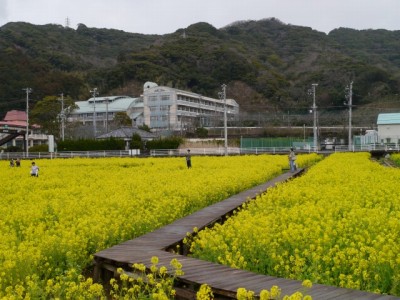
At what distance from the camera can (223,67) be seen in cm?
9919

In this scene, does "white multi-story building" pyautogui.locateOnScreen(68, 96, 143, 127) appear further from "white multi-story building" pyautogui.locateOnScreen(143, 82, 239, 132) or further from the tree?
the tree

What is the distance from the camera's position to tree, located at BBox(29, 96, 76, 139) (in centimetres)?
7012

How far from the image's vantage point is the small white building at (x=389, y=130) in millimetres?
52750

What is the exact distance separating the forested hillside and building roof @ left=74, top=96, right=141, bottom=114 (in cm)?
601

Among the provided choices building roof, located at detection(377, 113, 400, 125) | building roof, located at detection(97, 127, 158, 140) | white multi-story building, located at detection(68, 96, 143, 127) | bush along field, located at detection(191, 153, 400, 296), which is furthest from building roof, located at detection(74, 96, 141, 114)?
bush along field, located at detection(191, 153, 400, 296)

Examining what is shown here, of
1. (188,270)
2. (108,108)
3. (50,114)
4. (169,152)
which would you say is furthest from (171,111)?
(188,270)

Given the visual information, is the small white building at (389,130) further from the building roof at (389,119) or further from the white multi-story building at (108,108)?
the white multi-story building at (108,108)

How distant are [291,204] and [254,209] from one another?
1104 mm

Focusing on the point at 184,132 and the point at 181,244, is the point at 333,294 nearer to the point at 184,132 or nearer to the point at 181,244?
the point at 181,244

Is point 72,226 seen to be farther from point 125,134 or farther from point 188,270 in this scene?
point 125,134

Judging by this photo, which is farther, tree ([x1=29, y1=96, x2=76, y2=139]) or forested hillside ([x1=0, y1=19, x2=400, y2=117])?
forested hillside ([x1=0, y1=19, x2=400, y2=117])

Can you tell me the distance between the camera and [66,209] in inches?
395

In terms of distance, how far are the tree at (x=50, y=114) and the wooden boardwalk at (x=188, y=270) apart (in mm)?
64128

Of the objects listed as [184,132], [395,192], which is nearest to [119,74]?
[184,132]
